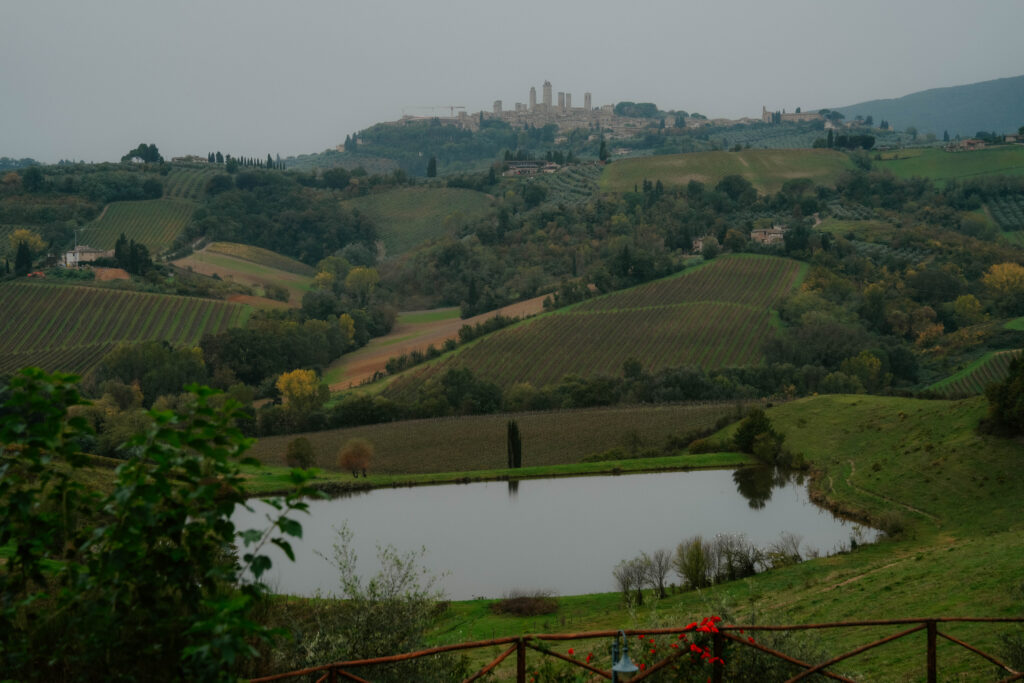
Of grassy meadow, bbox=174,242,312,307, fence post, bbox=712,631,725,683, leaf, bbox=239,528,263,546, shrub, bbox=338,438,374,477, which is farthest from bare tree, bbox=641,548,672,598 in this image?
grassy meadow, bbox=174,242,312,307

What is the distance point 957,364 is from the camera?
243 ft

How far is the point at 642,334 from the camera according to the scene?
265ft

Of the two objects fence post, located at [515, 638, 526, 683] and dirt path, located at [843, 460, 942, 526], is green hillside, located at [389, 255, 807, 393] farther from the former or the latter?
fence post, located at [515, 638, 526, 683]

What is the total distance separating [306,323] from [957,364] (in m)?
57.9

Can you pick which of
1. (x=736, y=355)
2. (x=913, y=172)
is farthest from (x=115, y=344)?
(x=913, y=172)

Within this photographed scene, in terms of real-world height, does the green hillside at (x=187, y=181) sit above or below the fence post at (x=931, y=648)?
above

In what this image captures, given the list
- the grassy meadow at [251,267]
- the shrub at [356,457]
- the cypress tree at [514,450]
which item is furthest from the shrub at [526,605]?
the grassy meadow at [251,267]

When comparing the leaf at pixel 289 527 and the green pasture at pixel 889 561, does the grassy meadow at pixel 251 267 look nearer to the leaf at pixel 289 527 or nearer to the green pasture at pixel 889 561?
the green pasture at pixel 889 561

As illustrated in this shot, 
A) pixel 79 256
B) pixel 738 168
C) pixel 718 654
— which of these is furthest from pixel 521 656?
pixel 738 168

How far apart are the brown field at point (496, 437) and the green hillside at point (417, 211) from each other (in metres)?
82.9

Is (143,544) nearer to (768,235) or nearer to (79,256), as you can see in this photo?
(79,256)

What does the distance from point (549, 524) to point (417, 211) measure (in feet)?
396

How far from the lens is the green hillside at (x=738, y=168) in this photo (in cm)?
13988

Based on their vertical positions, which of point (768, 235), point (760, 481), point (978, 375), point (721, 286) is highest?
point (768, 235)
